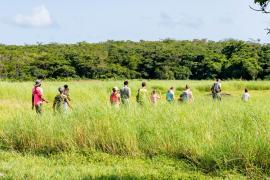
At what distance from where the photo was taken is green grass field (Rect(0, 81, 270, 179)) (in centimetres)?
1019

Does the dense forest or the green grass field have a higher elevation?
the green grass field

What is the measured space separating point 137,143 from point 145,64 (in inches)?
2963

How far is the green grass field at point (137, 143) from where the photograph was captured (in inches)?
401

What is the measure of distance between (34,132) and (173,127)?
369cm

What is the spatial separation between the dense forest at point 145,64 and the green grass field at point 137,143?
58.2m

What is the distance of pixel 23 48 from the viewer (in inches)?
4048

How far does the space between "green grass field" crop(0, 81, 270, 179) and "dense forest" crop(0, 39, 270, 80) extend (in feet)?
191

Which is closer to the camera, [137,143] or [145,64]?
[137,143]

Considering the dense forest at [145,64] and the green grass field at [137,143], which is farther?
the dense forest at [145,64]

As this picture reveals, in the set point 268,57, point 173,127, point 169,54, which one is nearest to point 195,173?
point 173,127

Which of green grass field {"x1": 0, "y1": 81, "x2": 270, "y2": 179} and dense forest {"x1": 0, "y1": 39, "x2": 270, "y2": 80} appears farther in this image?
dense forest {"x1": 0, "y1": 39, "x2": 270, "y2": 80}

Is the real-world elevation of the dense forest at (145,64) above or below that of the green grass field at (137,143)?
below

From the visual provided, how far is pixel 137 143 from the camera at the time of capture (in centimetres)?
1211

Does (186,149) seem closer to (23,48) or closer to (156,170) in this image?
(156,170)
